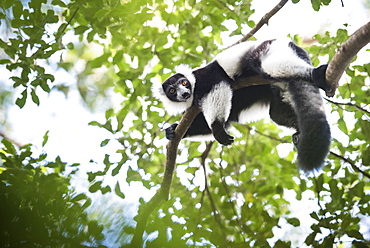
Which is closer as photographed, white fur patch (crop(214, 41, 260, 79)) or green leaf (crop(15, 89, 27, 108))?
green leaf (crop(15, 89, 27, 108))

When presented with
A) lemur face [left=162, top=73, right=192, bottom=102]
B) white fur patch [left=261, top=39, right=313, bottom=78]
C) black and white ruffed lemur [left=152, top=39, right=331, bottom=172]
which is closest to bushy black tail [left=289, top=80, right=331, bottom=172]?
black and white ruffed lemur [left=152, top=39, right=331, bottom=172]

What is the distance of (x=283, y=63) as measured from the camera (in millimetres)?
3830

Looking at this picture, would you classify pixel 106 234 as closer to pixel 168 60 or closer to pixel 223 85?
pixel 223 85

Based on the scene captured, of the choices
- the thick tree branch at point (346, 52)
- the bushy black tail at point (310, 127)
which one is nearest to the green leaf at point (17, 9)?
the bushy black tail at point (310, 127)

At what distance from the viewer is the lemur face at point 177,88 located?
4.85 metres

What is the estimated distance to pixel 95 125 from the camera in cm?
471

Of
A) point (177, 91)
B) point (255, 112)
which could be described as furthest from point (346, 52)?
point (177, 91)

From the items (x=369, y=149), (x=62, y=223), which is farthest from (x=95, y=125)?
(x=62, y=223)

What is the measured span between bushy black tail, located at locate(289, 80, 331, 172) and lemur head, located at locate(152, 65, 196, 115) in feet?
4.78

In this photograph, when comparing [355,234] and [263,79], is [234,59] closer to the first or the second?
[263,79]

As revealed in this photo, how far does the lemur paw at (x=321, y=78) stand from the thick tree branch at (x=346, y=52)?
1.8 inches

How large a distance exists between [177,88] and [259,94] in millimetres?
1123

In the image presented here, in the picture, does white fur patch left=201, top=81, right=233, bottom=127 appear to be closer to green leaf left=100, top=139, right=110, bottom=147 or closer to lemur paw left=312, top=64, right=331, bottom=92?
lemur paw left=312, top=64, right=331, bottom=92

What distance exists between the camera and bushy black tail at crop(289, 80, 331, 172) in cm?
306
